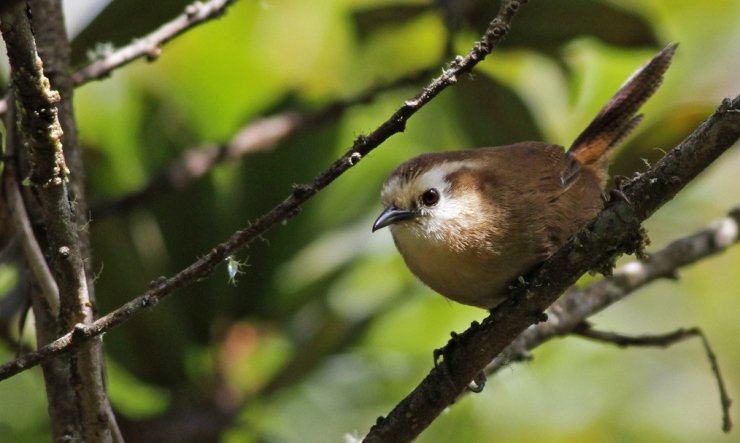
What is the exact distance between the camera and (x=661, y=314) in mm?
4949

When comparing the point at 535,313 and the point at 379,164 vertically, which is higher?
the point at 379,164

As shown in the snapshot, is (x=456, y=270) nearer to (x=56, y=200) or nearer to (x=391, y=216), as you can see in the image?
(x=391, y=216)

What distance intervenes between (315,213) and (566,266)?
168 centimetres

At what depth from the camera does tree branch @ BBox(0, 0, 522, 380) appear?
1.77 metres

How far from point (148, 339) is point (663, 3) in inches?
109

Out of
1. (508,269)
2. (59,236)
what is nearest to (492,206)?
(508,269)

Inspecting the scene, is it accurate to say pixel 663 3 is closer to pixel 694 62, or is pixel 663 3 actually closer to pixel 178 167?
pixel 694 62

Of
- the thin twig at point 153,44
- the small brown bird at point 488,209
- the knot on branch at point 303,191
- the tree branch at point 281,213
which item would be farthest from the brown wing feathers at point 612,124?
the knot on branch at point 303,191

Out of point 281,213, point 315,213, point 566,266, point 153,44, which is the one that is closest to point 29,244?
point 281,213

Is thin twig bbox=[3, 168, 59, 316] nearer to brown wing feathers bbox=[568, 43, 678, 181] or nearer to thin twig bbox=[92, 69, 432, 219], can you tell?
thin twig bbox=[92, 69, 432, 219]

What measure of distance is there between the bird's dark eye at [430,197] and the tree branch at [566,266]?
88cm

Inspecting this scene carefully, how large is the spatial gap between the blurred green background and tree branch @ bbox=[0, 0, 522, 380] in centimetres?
153

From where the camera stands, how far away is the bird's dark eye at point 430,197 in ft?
10.5

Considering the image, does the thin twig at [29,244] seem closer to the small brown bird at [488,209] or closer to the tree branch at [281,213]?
the tree branch at [281,213]
